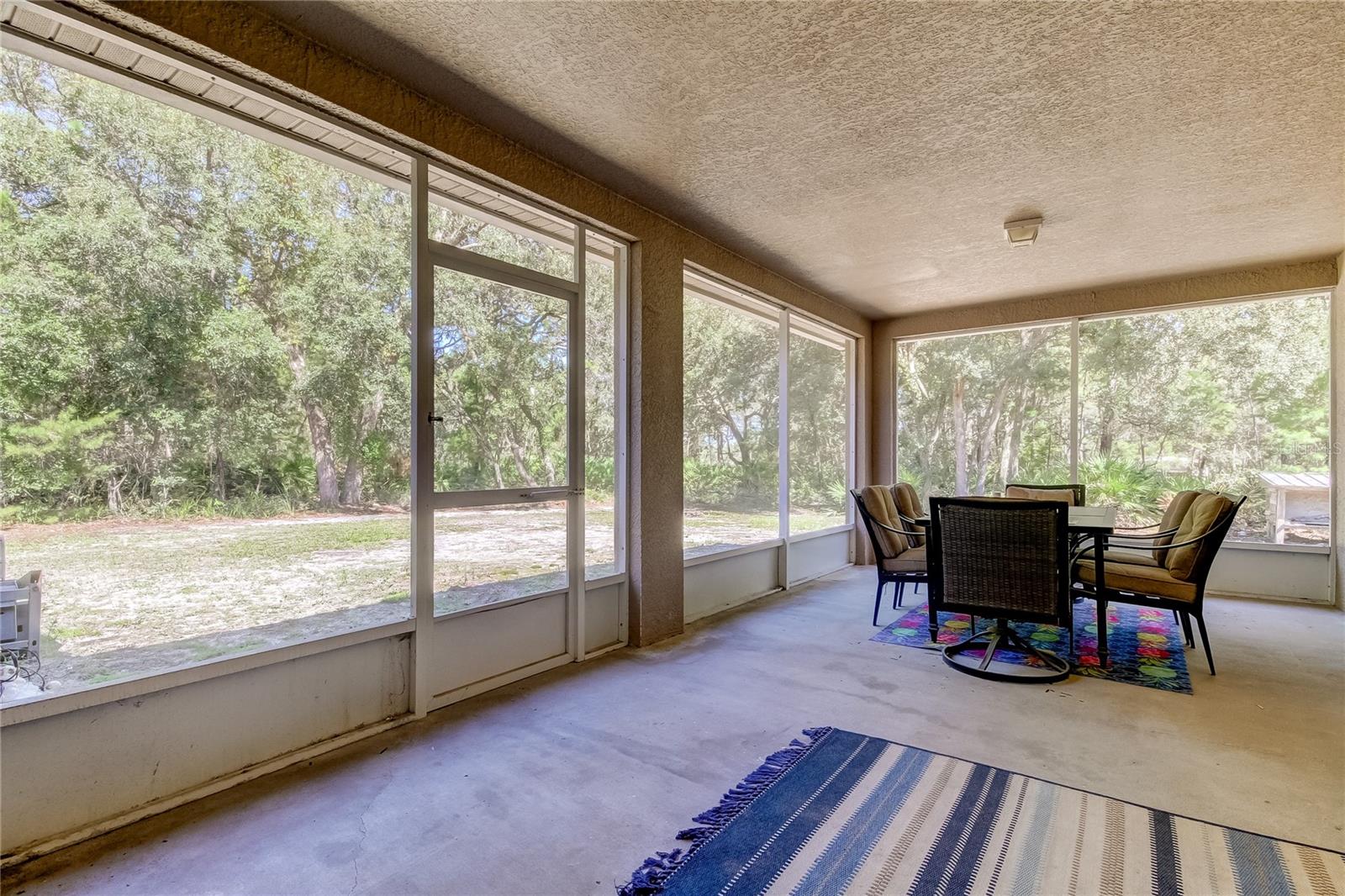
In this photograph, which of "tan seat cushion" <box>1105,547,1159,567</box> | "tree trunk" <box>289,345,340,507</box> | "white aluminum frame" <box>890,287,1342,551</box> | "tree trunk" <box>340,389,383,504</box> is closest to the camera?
"tree trunk" <box>289,345,340,507</box>

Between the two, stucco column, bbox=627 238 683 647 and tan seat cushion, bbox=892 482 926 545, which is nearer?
stucco column, bbox=627 238 683 647

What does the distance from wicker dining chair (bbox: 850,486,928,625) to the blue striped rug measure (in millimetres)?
1956

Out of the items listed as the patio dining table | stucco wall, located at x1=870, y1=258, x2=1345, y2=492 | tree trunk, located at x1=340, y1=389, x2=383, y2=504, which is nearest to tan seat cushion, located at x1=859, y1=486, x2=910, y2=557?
the patio dining table

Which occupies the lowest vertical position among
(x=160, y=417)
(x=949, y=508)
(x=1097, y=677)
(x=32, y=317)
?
(x=1097, y=677)

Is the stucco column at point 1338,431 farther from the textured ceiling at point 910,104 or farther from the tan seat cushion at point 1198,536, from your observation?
the tan seat cushion at point 1198,536

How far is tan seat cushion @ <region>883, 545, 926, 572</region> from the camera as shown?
3918mm

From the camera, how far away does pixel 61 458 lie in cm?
175

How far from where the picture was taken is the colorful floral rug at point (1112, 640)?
3031mm

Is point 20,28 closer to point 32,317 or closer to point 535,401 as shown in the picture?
Answer: point 32,317

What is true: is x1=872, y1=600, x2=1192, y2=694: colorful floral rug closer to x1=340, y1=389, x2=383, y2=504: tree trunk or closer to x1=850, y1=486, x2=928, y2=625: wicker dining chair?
x1=850, y1=486, x2=928, y2=625: wicker dining chair

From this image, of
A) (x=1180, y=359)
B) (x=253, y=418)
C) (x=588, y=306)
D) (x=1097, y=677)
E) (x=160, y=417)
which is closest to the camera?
(x=160, y=417)

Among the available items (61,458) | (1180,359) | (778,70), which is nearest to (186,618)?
(61,458)

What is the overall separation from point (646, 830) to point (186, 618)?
1.63m

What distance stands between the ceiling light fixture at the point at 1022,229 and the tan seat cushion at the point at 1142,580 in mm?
2009
